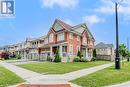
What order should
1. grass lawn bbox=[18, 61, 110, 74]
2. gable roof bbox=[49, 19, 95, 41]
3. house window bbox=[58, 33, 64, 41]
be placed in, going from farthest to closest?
gable roof bbox=[49, 19, 95, 41], house window bbox=[58, 33, 64, 41], grass lawn bbox=[18, 61, 110, 74]

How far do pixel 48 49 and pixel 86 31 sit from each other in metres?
9.51

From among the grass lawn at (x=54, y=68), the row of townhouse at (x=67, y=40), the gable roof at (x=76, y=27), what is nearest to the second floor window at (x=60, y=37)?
the row of townhouse at (x=67, y=40)

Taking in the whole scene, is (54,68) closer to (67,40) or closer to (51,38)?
(67,40)

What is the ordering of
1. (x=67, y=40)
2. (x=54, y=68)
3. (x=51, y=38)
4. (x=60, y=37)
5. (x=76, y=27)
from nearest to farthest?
(x=54, y=68), (x=67, y=40), (x=60, y=37), (x=76, y=27), (x=51, y=38)

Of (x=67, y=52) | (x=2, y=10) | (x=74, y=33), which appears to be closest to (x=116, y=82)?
(x=2, y=10)

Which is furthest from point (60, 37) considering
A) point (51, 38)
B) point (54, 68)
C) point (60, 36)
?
point (54, 68)

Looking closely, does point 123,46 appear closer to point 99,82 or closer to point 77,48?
point 77,48

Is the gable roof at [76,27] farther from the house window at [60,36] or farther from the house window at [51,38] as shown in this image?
the house window at [51,38]

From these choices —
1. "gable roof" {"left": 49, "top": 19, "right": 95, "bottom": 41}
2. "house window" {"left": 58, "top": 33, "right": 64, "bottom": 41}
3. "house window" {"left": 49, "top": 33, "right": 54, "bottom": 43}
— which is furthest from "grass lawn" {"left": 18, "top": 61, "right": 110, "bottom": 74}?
"house window" {"left": 49, "top": 33, "right": 54, "bottom": 43}

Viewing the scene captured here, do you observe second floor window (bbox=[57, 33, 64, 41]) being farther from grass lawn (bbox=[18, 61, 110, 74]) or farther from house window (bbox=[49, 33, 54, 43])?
grass lawn (bbox=[18, 61, 110, 74])

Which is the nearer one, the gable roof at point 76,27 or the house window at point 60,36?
the house window at point 60,36

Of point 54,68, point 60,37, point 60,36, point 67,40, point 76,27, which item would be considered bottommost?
point 54,68

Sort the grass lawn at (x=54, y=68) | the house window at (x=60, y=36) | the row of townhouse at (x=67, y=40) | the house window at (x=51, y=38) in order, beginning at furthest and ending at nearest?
the house window at (x=51, y=38), the house window at (x=60, y=36), the row of townhouse at (x=67, y=40), the grass lawn at (x=54, y=68)

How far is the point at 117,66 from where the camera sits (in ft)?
87.9
